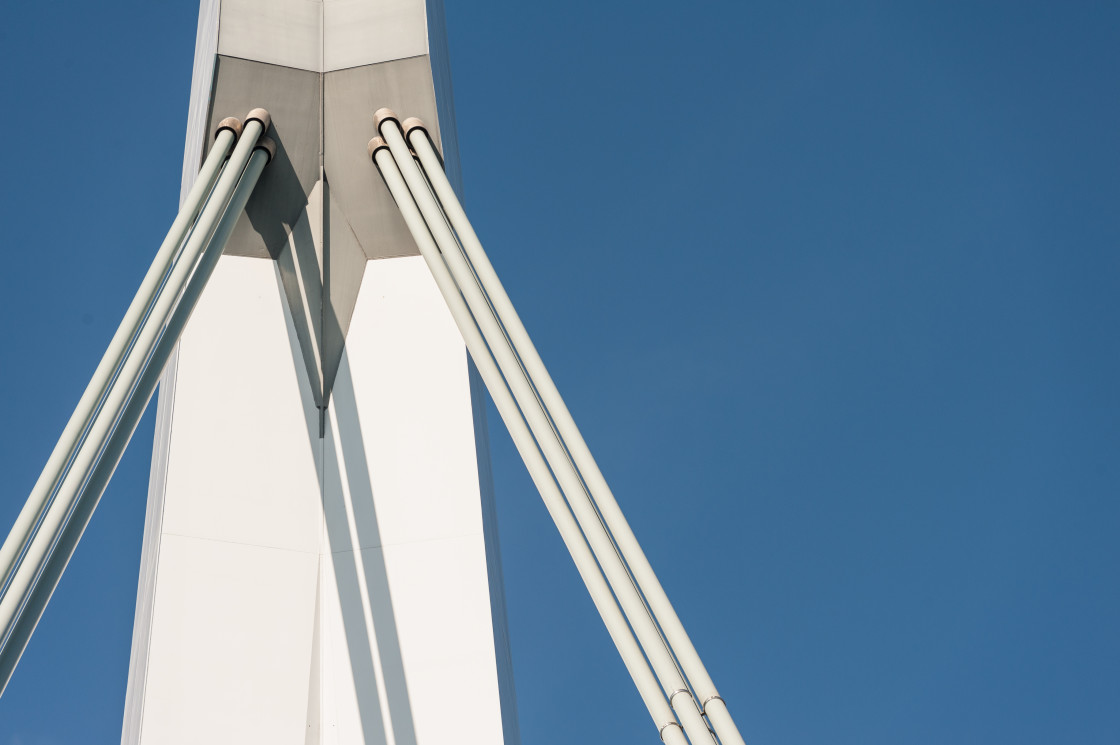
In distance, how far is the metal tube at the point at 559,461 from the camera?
559 cm

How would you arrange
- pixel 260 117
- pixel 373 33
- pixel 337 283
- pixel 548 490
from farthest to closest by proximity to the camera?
pixel 337 283, pixel 373 33, pixel 260 117, pixel 548 490

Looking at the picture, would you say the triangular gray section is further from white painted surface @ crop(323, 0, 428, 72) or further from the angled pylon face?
white painted surface @ crop(323, 0, 428, 72)

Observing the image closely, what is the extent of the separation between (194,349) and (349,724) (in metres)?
4.06

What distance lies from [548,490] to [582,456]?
0.35 metres

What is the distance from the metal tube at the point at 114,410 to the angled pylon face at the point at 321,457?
1.15 metres

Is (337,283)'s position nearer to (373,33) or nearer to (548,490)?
(373,33)

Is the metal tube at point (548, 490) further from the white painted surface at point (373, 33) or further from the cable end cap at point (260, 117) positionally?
the white painted surface at point (373, 33)

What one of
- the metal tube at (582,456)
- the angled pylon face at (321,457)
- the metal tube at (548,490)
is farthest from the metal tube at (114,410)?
the metal tube at (582,456)

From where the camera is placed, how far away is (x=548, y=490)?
6672 mm

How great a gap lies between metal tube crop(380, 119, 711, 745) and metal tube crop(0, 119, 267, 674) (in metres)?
1.65

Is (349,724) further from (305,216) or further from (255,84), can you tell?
(255,84)

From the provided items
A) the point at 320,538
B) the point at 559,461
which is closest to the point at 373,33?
the point at 320,538

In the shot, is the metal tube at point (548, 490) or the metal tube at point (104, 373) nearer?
the metal tube at point (548, 490)

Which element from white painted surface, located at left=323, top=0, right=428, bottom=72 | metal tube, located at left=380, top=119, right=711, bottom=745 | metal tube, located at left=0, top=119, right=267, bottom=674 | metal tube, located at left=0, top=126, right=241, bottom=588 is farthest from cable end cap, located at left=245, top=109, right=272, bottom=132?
metal tube, located at left=380, top=119, right=711, bottom=745
